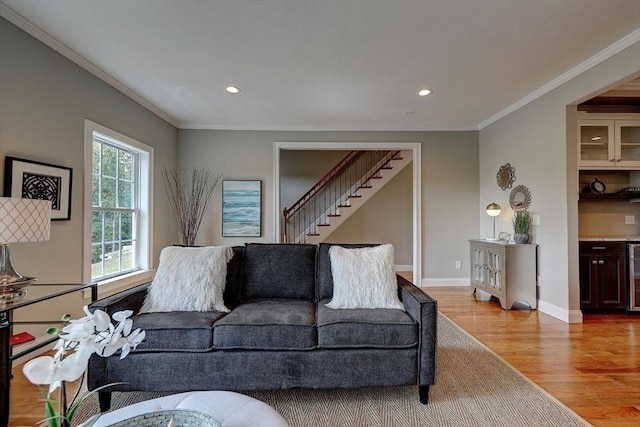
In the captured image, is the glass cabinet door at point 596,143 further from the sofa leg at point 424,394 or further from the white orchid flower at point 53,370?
the white orchid flower at point 53,370

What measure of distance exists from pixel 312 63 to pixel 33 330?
3.26m

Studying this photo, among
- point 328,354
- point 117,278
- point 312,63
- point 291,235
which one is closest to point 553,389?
point 328,354

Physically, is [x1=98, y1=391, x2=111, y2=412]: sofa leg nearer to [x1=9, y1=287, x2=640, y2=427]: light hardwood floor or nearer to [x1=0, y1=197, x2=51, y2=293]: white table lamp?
[x1=9, y1=287, x2=640, y2=427]: light hardwood floor

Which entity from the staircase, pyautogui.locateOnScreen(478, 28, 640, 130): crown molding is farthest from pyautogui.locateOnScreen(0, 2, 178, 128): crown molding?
pyautogui.locateOnScreen(478, 28, 640, 130): crown molding

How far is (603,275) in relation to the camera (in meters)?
3.72

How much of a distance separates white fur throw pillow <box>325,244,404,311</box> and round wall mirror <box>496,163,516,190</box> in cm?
296

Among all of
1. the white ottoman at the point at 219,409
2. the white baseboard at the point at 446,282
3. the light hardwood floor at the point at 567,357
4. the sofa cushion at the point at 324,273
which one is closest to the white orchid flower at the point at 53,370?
the white ottoman at the point at 219,409

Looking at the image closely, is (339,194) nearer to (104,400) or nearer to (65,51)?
(65,51)

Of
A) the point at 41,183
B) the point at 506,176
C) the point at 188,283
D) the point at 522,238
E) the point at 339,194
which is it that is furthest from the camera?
the point at 339,194

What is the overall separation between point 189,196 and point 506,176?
4.72 metres

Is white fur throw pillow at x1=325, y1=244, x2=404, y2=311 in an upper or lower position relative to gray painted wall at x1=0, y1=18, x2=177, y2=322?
lower

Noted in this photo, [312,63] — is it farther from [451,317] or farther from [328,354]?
[451,317]

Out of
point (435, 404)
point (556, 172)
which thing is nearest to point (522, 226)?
point (556, 172)

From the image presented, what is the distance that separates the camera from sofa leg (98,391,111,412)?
187 cm
